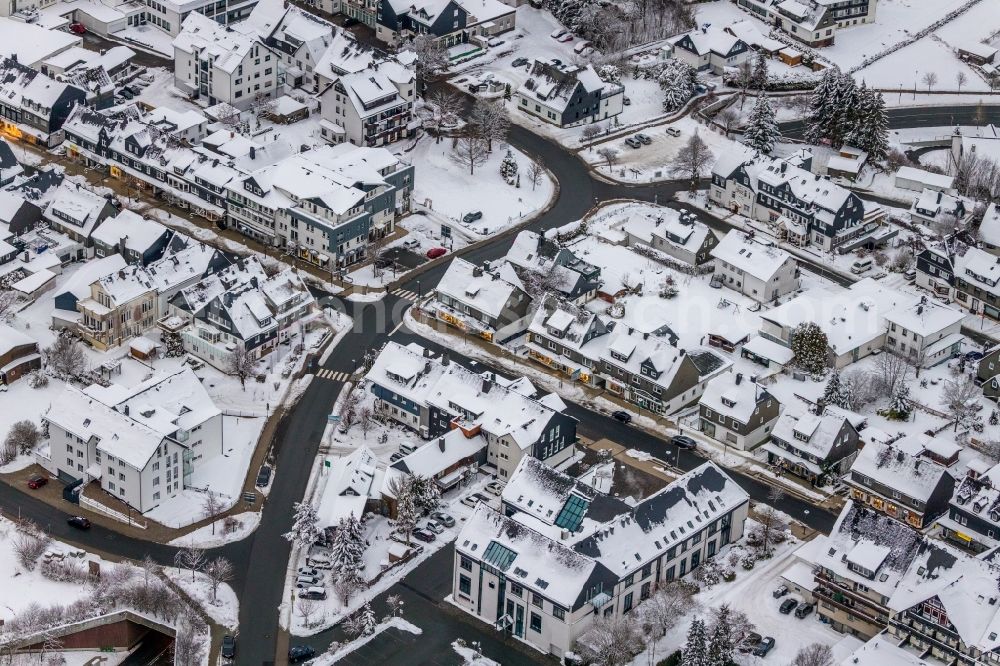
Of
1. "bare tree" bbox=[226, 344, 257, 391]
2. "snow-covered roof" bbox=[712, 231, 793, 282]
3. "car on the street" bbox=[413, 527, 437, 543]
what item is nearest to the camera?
"car on the street" bbox=[413, 527, 437, 543]

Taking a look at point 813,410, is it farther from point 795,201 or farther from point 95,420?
point 95,420

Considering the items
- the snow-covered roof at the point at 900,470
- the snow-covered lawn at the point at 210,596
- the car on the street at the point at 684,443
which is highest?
the snow-covered roof at the point at 900,470

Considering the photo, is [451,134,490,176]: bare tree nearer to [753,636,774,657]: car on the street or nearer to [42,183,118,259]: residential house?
[42,183,118,259]: residential house

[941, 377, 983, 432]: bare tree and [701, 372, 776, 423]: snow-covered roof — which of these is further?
[941, 377, 983, 432]: bare tree

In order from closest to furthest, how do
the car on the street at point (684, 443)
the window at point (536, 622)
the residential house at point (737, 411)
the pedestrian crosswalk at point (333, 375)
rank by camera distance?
1. the window at point (536, 622)
2. the residential house at point (737, 411)
3. the car on the street at point (684, 443)
4. the pedestrian crosswalk at point (333, 375)

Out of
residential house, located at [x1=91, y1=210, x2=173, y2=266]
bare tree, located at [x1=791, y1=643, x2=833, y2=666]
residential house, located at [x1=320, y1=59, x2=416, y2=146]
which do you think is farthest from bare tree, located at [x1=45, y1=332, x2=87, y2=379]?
bare tree, located at [x1=791, y1=643, x2=833, y2=666]

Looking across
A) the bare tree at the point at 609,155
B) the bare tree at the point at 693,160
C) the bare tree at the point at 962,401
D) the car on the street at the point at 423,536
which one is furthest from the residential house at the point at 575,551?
the bare tree at the point at 609,155

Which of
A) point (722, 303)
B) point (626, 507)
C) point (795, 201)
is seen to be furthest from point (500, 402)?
point (795, 201)

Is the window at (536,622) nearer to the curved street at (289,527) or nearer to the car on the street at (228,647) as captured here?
the curved street at (289,527)
